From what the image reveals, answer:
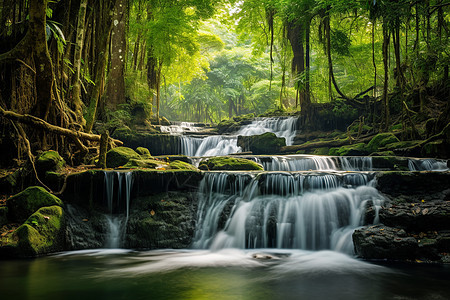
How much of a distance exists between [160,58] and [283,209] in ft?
40.8

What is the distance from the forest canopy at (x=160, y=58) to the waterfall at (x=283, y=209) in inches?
165

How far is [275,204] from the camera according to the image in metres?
6.80

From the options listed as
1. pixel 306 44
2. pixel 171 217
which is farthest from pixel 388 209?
pixel 306 44

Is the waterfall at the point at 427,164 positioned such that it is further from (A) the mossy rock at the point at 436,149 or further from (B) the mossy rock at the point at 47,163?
(B) the mossy rock at the point at 47,163

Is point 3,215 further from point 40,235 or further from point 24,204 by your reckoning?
point 40,235

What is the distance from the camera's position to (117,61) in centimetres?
1480

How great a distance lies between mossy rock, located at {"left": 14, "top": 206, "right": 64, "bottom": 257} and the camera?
17.9 ft

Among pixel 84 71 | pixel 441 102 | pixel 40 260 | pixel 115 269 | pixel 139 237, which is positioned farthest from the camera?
pixel 441 102

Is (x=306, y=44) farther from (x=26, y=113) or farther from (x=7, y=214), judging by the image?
(x=7, y=214)

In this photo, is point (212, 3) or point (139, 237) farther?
point (212, 3)

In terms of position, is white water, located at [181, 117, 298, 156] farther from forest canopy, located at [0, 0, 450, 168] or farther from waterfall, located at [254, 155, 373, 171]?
waterfall, located at [254, 155, 373, 171]

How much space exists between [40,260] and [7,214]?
139 centimetres

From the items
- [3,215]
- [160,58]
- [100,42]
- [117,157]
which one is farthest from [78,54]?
[160,58]

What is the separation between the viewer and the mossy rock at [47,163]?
7.00 metres
